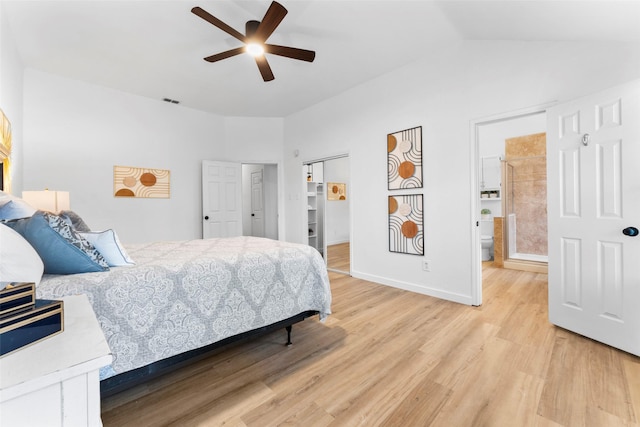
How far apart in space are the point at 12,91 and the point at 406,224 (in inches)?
179

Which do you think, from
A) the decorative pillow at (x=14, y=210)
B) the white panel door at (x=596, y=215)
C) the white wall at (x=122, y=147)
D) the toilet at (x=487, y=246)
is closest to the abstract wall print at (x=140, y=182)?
the white wall at (x=122, y=147)

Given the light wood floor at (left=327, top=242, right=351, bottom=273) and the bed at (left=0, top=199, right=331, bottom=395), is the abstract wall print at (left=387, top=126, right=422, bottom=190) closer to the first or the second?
the light wood floor at (left=327, top=242, right=351, bottom=273)

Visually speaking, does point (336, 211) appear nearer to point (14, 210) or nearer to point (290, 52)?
point (290, 52)

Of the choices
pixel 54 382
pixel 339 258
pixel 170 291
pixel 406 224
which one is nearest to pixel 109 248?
pixel 170 291

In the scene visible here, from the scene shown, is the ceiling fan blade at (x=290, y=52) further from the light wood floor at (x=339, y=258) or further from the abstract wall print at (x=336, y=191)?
the abstract wall print at (x=336, y=191)

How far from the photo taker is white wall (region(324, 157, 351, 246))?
717 centimetres

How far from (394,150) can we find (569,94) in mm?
1701

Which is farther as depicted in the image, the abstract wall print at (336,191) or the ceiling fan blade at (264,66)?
the abstract wall print at (336,191)

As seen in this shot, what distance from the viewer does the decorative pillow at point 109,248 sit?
1.59 meters

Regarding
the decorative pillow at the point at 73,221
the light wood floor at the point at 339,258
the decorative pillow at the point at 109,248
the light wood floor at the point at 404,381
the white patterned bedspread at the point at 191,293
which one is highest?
the decorative pillow at the point at 73,221

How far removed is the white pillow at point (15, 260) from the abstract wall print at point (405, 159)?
10.8ft

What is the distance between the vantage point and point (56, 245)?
131 centimetres

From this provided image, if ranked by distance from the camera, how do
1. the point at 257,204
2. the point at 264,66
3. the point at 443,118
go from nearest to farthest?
the point at 264,66 < the point at 443,118 < the point at 257,204

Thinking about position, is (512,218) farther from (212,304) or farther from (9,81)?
(9,81)
